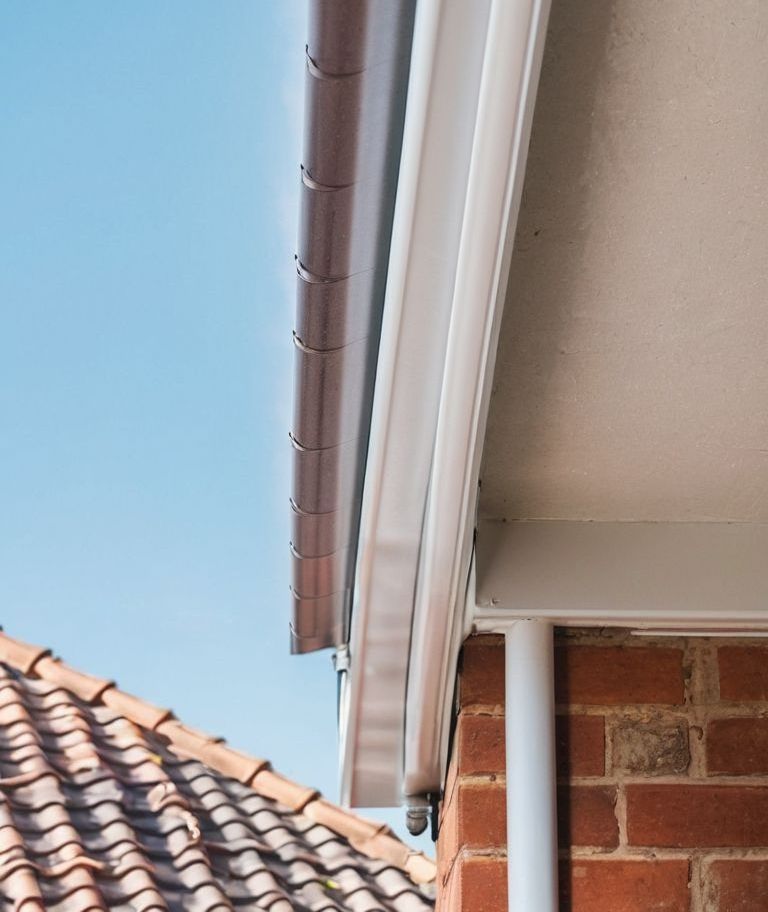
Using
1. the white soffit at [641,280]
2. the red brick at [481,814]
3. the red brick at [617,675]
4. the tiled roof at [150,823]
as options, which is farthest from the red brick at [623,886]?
the tiled roof at [150,823]

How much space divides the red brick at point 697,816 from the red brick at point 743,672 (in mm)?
154

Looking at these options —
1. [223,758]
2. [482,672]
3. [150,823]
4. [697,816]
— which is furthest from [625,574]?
[223,758]

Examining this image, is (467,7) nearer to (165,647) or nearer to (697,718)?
(697,718)

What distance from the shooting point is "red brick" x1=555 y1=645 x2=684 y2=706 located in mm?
1951

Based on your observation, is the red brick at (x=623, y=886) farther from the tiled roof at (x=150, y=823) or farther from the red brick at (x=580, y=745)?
the tiled roof at (x=150, y=823)

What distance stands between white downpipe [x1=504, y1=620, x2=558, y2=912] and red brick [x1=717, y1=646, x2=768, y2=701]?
1.02 ft

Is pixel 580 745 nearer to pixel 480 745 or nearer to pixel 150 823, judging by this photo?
pixel 480 745

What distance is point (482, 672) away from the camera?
1984 millimetres

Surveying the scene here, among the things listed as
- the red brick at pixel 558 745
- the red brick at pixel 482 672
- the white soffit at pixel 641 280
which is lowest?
the red brick at pixel 558 745

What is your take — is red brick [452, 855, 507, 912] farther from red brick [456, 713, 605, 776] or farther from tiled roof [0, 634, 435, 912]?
tiled roof [0, 634, 435, 912]

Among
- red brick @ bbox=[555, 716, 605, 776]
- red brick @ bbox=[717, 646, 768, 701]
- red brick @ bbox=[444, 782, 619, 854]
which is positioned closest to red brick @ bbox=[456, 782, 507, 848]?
red brick @ bbox=[444, 782, 619, 854]

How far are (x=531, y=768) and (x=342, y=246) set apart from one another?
88 cm

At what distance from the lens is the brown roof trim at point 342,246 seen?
1193 millimetres

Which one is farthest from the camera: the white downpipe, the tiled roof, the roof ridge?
the roof ridge
